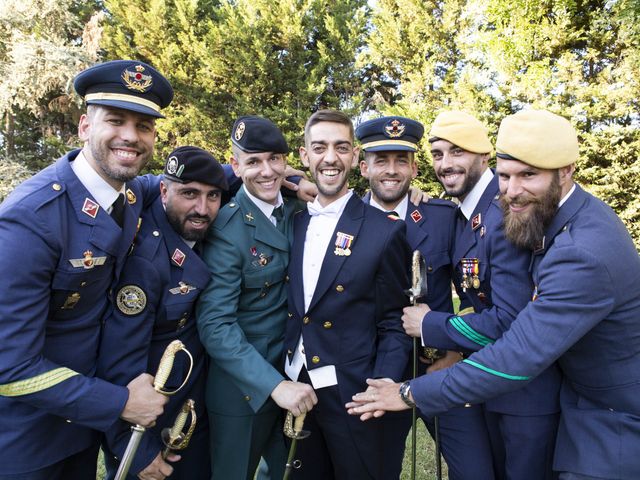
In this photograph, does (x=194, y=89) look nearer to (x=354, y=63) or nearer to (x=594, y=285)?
(x=354, y=63)

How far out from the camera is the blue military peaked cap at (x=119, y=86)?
2629mm

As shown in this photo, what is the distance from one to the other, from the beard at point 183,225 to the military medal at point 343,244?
3.04ft

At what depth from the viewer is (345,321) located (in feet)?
9.89

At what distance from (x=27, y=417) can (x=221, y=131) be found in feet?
62.4

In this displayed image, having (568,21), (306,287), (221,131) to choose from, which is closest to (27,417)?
(306,287)

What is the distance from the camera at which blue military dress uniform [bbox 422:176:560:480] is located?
8.93 ft

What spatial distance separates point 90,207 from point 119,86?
28.7 inches

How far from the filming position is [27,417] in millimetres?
2496

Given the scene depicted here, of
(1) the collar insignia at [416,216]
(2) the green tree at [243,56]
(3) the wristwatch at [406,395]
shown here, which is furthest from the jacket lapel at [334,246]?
(2) the green tree at [243,56]

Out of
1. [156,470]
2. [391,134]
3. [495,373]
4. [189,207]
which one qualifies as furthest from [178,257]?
[391,134]

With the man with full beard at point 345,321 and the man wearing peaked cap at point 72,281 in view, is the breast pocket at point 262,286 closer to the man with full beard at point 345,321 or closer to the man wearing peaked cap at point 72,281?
the man with full beard at point 345,321

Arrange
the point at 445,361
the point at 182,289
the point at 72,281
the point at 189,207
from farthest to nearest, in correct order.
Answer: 1. the point at 445,361
2. the point at 189,207
3. the point at 182,289
4. the point at 72,281

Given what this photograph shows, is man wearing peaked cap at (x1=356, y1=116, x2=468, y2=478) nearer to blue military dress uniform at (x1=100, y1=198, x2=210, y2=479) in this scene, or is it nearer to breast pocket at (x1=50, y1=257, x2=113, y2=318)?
blue military dress uniform at (x1=100, y1=198, x2=210, y2=479)

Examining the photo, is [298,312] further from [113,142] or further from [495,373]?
[113,142]
